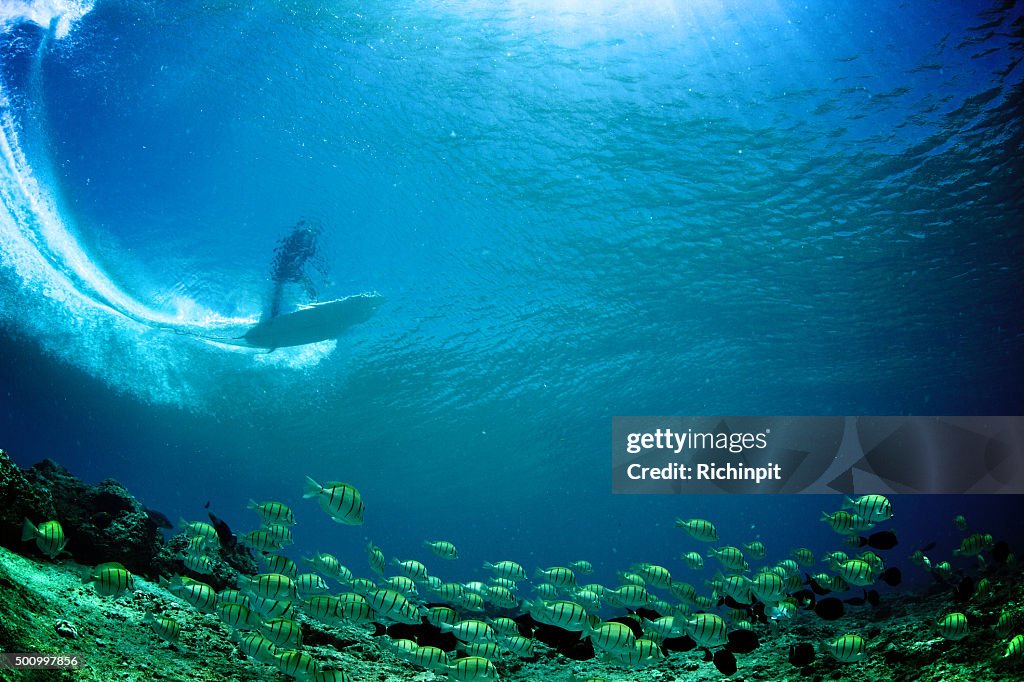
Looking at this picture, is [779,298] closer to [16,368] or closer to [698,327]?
[698,327]

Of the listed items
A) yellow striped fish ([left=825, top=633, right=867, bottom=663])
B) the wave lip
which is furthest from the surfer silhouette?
yellow striped fish ([left=825, top=633, right=867, bottom=663])

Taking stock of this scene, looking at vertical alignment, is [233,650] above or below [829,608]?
below

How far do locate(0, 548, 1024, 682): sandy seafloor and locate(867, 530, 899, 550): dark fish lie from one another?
1.31m

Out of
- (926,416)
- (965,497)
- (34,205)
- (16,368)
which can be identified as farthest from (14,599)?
(965,497)

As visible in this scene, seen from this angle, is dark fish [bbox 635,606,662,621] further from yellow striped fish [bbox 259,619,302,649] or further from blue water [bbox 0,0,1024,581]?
blue water [bbox 0,0,1024,581]

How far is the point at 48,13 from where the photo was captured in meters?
13.5

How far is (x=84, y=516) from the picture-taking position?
8484 mm

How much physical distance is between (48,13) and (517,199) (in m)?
14.1

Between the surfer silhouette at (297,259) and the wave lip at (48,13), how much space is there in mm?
7540

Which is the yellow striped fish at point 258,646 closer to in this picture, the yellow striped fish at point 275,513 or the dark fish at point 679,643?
the yellow striped fish at point 275,513

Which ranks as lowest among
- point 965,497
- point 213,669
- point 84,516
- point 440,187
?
point 213,669

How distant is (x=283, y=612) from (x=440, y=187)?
590 inches

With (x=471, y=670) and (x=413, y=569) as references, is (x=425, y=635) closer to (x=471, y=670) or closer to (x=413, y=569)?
(x=471, y=670)

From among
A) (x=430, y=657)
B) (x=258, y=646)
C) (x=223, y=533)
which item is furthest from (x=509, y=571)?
(x=258, y=646)
